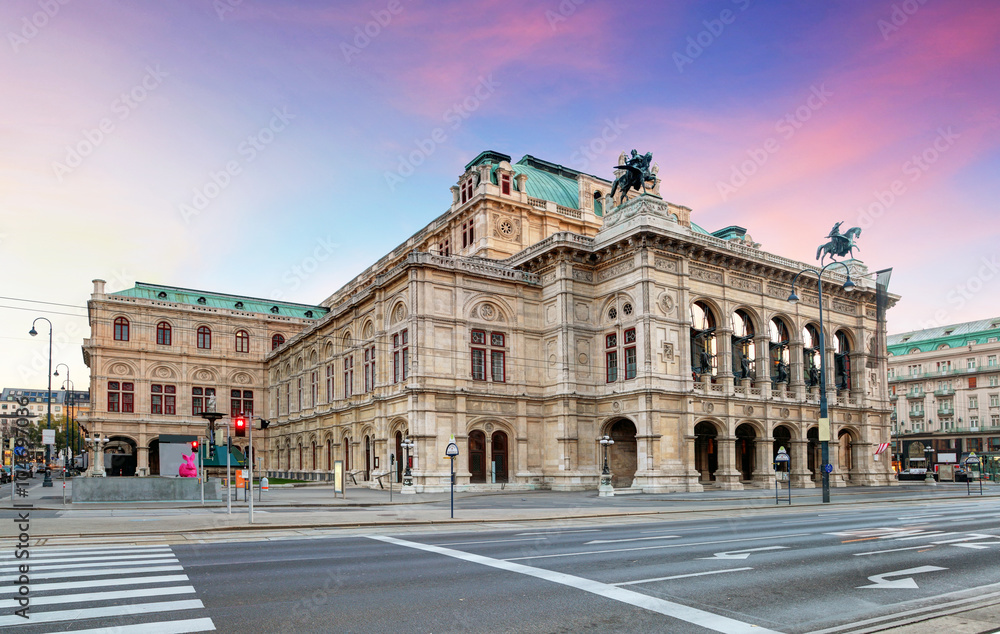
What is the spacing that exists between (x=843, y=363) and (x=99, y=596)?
5898cm

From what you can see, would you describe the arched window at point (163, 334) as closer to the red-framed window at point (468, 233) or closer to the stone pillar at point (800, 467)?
the red-framed window at point (468, 233)

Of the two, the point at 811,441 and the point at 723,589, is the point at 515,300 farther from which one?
the point at 723,589

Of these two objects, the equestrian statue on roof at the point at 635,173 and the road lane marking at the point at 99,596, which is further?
the equestrian statue on roof at the point at 635,173

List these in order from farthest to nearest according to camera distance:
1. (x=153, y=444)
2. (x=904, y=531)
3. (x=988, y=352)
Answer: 1. (x=988, y=352)
2. (x=153, y=444)
3. (x=904, y=531)

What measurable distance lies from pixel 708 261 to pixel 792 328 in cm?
1011

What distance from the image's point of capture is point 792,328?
181 ft

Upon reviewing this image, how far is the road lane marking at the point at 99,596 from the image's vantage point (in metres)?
10.2

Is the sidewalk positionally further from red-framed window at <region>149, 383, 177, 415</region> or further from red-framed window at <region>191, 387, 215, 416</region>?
red-framed window at <region>191, 387, 215, 416</region>

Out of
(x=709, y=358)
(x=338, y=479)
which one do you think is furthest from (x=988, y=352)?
(x=338, y=479)

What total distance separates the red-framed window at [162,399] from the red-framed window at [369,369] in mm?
36122

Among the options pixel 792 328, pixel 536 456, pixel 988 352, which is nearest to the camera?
pixel 536 456

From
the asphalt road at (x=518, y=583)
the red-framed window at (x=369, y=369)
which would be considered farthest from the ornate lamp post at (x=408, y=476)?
the asphalt road at (x=518, y=583)

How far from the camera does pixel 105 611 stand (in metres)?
9.73

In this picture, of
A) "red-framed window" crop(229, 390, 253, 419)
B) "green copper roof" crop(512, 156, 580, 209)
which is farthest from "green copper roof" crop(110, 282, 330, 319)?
"green copper roof" crop(512, 156, 580, 209)
